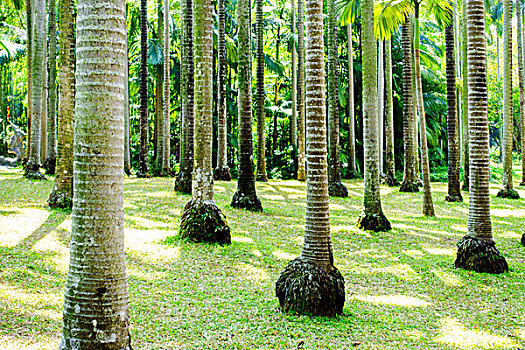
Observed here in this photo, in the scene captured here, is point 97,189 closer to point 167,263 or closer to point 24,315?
point 24,315

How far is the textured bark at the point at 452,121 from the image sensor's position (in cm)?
1427

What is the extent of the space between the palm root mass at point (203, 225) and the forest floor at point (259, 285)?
205 mm

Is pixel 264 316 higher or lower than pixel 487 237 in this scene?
lower

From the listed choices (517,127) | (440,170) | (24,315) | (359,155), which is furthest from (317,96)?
(517,127)

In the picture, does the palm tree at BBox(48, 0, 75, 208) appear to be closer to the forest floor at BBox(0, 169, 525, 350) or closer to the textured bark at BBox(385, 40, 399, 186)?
the forest floor at BBox(0, 169, 525, 350)

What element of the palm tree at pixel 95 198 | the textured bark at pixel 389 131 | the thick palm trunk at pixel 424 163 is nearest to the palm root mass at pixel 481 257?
the thick palm trunk at pixel 424 163

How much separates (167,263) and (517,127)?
49.3 metres

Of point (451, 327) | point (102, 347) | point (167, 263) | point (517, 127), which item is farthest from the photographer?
point (517, 127)

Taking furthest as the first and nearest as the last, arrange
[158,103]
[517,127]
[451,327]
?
[517,127] < [158,103] < [451,327]

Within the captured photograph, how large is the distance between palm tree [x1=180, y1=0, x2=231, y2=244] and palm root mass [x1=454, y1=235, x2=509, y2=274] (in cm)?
426

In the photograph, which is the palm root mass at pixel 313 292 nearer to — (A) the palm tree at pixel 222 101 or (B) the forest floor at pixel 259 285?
(B) the forest floor at pixel 259 285

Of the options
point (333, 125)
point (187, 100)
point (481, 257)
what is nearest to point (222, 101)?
point (333, 125)

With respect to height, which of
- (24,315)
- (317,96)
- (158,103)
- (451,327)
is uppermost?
(158,103)

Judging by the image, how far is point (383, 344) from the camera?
5.27 meters
